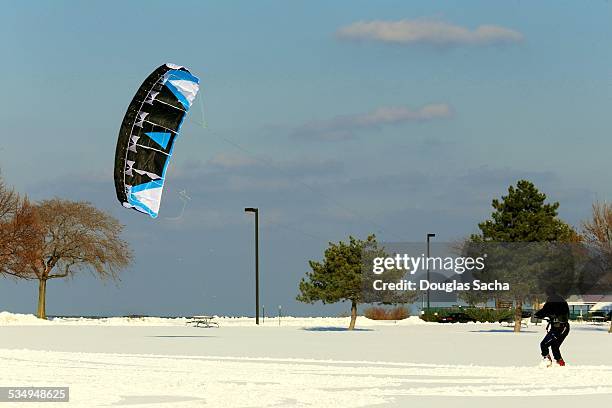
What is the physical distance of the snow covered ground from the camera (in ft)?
59.1

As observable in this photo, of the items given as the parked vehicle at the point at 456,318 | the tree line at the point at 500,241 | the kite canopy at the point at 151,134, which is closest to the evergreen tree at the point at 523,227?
the tree line at the point at 500,241

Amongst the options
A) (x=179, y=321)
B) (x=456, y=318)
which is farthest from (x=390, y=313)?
(x=179, y=321)

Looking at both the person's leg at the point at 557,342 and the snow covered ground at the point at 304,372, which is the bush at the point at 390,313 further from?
the person's leg at the point at 557,342

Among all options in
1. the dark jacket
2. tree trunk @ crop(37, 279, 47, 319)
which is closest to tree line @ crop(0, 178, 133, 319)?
tree trunk @ crop(37, 279, 47, 319)

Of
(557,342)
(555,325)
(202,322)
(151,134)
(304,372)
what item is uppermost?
(151,134)

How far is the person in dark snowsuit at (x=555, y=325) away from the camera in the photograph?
86.6ft

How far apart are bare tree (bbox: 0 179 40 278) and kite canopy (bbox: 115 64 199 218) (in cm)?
3190

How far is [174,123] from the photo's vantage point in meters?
33.6

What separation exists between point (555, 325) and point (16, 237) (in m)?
43.1

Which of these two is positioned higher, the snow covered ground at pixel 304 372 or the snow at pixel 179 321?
the snow at pixel 179 321

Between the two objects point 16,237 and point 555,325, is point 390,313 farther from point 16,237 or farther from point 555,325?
point 555,325

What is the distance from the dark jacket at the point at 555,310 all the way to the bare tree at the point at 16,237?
42291 millimetres

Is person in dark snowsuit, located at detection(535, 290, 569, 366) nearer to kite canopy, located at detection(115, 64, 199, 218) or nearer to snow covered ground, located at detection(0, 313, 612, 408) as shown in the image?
snow covered ground, located at detection(0, 313, 612, 408)

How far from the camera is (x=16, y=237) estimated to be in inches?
2473
